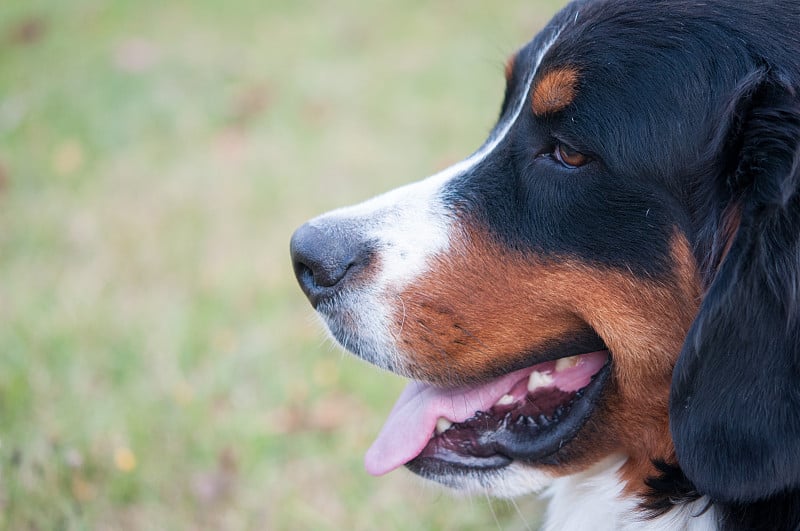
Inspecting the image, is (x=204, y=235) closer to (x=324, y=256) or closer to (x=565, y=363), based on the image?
(x=324, y=256)

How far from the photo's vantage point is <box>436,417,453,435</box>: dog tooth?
103 inches

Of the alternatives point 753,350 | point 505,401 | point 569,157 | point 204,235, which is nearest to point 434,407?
point 505,401

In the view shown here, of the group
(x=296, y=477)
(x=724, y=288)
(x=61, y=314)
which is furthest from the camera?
(x=61, y=314)

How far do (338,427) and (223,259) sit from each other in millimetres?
1931

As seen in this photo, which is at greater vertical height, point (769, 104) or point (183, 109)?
point (769, 104)

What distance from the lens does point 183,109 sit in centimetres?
785

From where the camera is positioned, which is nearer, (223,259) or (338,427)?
(338,427)

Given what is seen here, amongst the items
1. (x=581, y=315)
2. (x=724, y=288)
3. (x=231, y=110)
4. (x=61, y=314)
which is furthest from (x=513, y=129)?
(x=231, y=110)

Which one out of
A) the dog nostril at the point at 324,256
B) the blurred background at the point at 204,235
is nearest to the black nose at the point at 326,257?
the dog nostril at the point at 324,256

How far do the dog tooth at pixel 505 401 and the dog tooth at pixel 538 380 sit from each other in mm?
66

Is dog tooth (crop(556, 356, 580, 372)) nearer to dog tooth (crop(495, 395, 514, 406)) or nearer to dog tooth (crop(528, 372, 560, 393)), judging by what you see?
dog tooth (crop(528, 372, 560, 393))

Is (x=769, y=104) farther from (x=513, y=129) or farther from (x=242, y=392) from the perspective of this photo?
(x=242, y=392)

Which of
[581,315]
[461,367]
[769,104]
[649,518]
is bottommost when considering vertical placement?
[649,518]

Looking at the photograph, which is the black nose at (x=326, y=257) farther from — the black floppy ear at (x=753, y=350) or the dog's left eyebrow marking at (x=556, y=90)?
the black floppy ear at (x=753, y=350)
